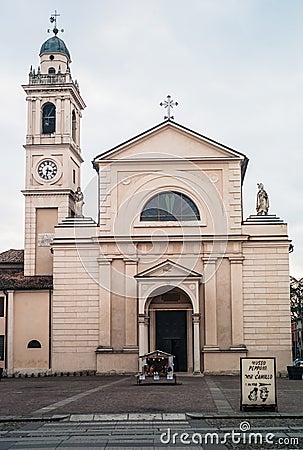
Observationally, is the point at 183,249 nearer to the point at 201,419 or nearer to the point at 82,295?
the point at 82,295

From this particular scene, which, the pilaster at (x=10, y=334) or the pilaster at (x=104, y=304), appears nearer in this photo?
the pilaster at (x=104, y=304)

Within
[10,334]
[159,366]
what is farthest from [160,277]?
[10,334]

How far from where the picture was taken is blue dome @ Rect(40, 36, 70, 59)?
159 ft

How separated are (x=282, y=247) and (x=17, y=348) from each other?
16104mm

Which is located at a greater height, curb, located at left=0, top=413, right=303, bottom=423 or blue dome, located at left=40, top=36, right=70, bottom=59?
blue dome, located at left=40, top=36, right=70, bottom=59

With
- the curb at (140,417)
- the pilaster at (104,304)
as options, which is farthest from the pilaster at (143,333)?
the curb at (140,417)

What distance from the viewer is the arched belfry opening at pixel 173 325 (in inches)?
1609

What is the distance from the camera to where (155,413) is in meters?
18.5

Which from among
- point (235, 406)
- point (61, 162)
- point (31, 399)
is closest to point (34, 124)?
point (61, 162)

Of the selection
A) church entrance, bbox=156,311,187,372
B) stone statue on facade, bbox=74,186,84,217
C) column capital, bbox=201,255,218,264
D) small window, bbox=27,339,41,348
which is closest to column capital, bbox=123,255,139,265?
church entrance, bbox=156,311,187,372

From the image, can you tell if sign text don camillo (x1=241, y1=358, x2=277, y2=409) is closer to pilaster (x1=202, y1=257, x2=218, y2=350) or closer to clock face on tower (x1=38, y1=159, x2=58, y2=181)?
pilaster (x1=202, y1=257, x2=218, y2=350)

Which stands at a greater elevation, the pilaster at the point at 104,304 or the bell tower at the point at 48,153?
the bell tower at the point at 48,153

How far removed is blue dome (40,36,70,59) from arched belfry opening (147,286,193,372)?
1854cm

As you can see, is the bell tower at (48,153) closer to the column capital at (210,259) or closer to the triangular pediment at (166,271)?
the triangular pediment at (166,271)
